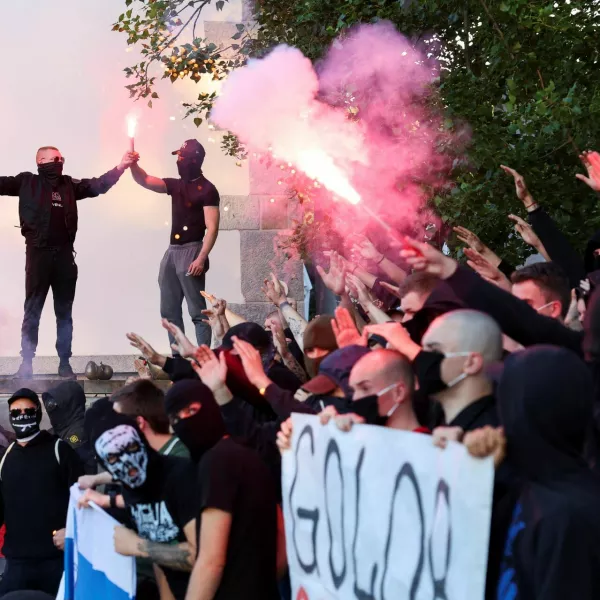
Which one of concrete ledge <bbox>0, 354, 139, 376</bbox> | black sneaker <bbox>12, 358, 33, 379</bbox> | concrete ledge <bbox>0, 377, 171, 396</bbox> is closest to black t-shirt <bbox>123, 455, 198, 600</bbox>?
concrete ledge <bbox>0, 377, 171, 396</bbox>

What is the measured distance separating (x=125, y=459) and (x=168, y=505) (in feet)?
0.75

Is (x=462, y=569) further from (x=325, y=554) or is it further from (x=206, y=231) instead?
(x=206, y=231)

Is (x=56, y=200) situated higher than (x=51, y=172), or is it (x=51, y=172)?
(x=51, y=172)

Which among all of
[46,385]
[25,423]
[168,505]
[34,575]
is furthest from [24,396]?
[46,385]

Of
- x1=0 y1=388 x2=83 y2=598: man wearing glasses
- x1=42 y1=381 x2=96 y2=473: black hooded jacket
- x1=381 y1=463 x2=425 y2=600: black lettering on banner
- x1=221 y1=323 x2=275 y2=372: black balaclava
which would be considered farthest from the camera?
x1=42 y1=381 x2=96 y2=473: black hooded jacket

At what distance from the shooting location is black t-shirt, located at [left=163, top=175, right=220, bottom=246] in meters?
10.3

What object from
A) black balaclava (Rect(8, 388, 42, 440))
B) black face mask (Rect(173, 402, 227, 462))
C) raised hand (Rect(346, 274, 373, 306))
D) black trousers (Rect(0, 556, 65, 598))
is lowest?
black trousers (Rect(0, 556, 65, 598))

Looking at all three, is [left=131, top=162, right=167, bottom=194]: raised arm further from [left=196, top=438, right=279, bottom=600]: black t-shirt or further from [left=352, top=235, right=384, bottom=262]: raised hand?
[left=196, top=438, right=279, bottom=600]: black t-shirt

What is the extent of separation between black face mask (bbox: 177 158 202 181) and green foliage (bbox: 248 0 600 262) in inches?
99.9

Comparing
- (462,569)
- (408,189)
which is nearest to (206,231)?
(408,189)

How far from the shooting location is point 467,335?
351cm

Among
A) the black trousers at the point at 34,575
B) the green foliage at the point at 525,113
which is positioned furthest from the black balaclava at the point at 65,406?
the green foliage at the point at 525,113

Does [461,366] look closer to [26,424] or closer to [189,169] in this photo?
[26,424]

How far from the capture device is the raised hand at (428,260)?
12.4 feet
